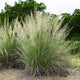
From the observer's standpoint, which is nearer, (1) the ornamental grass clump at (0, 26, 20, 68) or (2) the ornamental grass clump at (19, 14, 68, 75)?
(2) the ornamental grass clump at (19, 14, 68, 75)

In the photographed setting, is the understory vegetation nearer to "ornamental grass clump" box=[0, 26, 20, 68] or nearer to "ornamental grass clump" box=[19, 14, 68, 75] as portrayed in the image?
"ornamental grass clump" box=[19, 14, 68, 75]

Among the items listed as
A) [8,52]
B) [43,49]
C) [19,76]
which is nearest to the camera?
[43,49]

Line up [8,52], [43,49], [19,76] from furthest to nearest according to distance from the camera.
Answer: [8,52]
[19,76]
[43,49]

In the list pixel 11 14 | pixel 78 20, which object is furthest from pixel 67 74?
pixel 11 14

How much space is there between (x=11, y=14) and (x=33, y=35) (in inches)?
491

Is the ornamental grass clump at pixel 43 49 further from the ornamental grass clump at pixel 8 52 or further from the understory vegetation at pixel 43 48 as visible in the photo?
the ornamental grass clump at pixel 8 52

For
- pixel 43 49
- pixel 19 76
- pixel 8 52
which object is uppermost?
pixel 43 49

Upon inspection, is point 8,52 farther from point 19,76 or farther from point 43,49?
point 43,49

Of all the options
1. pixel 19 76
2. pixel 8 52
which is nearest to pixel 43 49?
pixel 19 76

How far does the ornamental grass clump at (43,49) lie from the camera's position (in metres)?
3.65

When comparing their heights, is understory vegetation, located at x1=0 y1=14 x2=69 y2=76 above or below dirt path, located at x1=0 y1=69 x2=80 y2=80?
above

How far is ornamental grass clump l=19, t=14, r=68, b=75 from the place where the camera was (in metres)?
3.65

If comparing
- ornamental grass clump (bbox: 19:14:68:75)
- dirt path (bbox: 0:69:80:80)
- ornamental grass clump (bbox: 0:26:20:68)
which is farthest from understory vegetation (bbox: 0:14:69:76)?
ornamental grass clump (bbox: 0:26:20:68)

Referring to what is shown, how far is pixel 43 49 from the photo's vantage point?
3660mm
